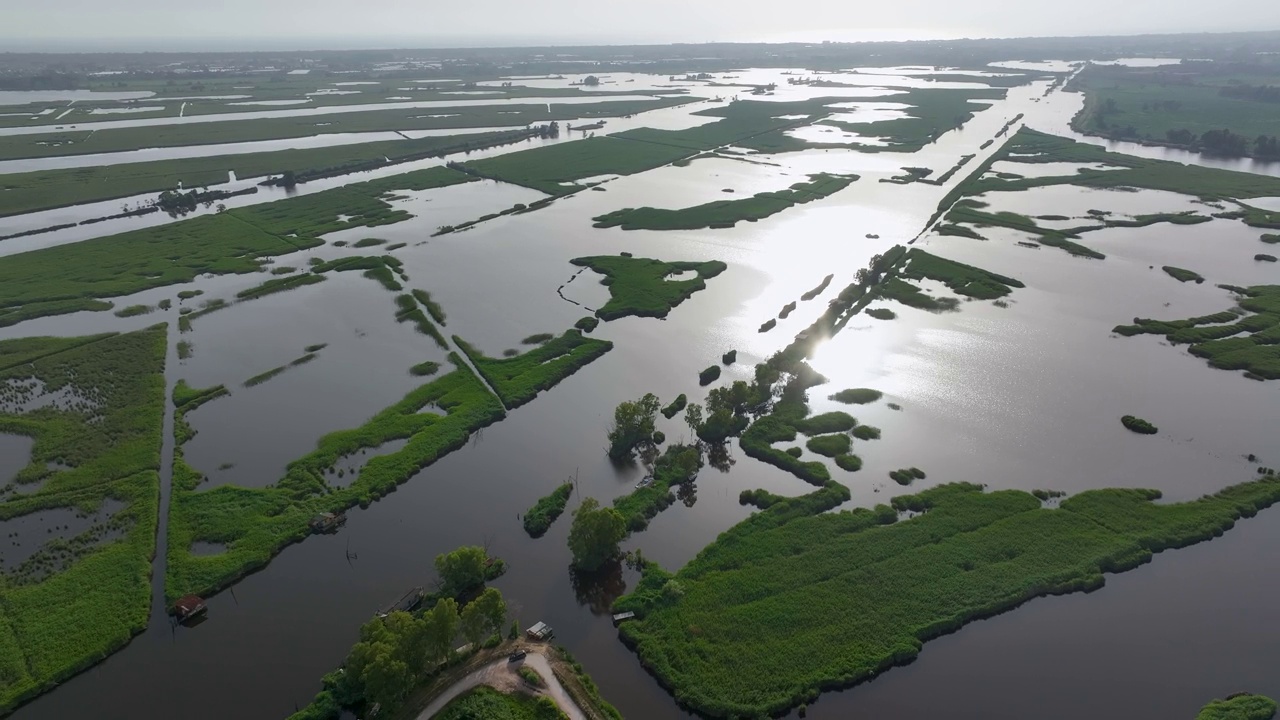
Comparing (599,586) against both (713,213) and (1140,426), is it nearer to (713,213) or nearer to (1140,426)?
(1140,426)

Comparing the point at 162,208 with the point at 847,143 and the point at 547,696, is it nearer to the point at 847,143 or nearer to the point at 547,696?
the point at 547,696

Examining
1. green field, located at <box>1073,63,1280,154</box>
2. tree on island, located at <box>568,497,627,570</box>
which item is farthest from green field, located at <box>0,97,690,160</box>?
tree on island, located at <box>568,497,627,570</box>

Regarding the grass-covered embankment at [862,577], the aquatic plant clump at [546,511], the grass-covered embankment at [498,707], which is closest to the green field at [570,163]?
the aquatic plant clump at [546,511]

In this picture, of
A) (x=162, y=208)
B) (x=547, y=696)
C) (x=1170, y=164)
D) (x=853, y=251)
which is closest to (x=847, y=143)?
(x=1170, y=164)

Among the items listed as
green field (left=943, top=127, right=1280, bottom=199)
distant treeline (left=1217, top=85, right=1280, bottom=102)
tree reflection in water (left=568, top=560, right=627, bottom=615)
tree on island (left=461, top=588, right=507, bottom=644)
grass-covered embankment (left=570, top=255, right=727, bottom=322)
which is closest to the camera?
tree on island (left=461, top=588, right=507, bottom=644)

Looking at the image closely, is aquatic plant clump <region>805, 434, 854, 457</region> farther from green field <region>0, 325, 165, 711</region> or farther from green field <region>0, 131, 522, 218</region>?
green field <region>0, 131, 522, 218</region>

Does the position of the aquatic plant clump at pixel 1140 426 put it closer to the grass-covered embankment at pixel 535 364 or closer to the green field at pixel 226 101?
the grass-covered embankment at pixel 535 364
